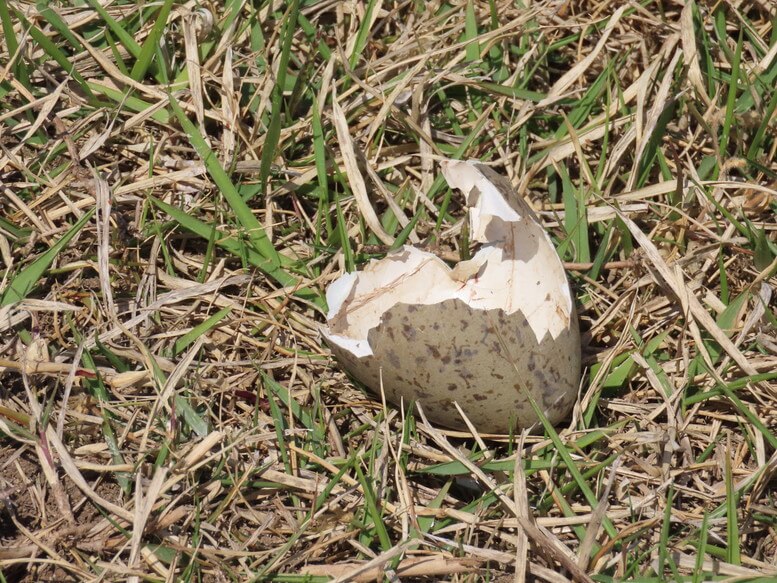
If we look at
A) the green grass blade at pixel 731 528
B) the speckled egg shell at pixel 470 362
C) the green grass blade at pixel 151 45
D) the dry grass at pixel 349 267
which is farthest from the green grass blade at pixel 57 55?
the green grass blade at pixel 731 528

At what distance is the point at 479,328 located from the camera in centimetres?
222

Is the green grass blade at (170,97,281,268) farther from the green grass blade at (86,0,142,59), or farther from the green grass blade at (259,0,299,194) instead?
the green grass blade at (86,0,142,59)

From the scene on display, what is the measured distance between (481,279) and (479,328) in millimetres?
203

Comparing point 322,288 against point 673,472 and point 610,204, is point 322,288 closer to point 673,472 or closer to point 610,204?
point 610,204

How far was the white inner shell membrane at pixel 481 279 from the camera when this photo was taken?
232cm

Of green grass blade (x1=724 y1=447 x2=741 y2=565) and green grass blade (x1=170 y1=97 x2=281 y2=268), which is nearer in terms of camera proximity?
green grass blade (x1=724 y1=447 x2=741 y2=565)

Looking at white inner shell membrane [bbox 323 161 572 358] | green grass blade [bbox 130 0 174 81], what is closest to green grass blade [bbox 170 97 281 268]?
green grass blade [bbox 130 0 174 81]

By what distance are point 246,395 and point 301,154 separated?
0.87m

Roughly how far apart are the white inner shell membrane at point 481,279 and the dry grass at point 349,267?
230 millimetres

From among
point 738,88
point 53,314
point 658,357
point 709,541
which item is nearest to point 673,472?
point 709,541

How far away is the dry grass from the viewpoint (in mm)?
2275


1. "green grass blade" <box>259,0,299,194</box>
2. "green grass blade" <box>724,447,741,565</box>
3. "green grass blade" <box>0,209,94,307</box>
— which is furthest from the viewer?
"green grass blade" <box>259,0,299,194</box>

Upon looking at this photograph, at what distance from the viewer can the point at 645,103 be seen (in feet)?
9.71

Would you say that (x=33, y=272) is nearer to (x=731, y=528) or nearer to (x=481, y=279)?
(x=481, y=279)
